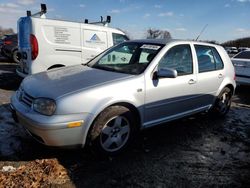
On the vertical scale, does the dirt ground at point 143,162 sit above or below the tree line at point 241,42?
below

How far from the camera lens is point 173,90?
437 cm

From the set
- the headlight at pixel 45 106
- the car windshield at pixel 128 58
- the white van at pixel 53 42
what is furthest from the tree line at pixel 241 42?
the headlight at pixel 45 106

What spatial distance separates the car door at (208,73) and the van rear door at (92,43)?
3.56 meters

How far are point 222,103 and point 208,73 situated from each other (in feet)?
3.56

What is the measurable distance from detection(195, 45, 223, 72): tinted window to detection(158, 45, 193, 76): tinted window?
0.96 ft

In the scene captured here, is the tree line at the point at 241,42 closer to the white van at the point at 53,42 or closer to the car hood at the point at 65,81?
the white van at the point at 53,42

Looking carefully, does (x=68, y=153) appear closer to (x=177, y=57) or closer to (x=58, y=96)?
(x=58, y=96)

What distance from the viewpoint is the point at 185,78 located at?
462 centimetres

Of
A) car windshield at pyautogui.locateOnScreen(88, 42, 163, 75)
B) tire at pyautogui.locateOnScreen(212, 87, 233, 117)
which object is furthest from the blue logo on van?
tire at pyautogui.locateOnScreen(212, 87, 233, 117)

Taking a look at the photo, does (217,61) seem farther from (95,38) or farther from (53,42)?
(53,42)

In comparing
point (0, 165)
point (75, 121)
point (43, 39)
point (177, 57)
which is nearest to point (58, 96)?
point (75, 121)

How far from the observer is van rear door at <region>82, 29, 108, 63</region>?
7.75 metres

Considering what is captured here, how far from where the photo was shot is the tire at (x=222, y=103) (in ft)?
19.2

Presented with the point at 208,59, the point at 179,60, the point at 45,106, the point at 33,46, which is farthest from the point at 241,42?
the point at 45,106
